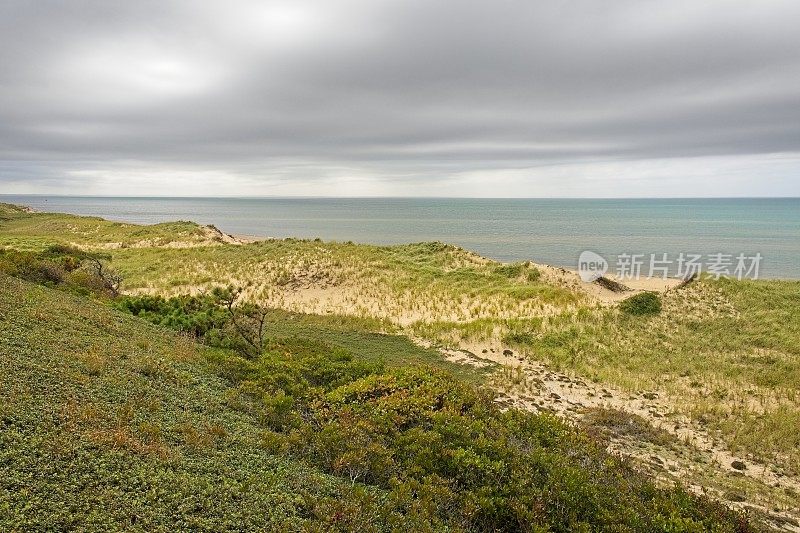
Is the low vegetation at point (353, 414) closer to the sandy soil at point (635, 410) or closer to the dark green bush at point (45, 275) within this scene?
the dark green bush at point (45, 275)

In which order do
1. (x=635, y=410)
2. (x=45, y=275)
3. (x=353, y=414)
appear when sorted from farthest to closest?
(x=45, y=275), (x=635, y=410), (x=353, y=414)

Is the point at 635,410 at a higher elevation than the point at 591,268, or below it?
below

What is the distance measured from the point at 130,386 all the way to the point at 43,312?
363 centimetres

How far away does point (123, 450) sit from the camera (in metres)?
5.05

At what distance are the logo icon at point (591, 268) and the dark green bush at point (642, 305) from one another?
284 inches

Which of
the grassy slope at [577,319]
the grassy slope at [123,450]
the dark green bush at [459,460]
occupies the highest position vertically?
the grassy slope at [123,450]

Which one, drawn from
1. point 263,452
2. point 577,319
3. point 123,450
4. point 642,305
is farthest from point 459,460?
point 642,305

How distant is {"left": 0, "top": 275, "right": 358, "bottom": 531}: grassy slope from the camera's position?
13.9ft

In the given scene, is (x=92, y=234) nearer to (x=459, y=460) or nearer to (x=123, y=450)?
(x=123, y=450)

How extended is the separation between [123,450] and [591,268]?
3549 centimetres

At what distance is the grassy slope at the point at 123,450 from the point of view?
424 centimetres

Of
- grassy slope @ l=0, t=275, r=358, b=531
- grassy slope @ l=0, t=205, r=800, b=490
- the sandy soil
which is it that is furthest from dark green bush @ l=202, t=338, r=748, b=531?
grassy slope @ l=0, t=205, r=800, b=490

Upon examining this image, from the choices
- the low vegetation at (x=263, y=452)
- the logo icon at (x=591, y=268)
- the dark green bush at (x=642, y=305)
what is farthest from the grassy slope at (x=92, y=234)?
the dark green bush at (x=642, y=305)

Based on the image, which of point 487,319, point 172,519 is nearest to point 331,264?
point 487,319
